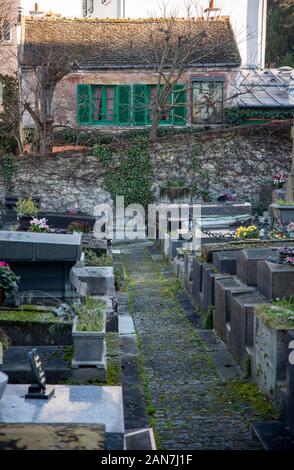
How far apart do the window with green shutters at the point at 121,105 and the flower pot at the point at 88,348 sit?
73.4 ft

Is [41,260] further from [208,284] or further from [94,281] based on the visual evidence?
[208,284]

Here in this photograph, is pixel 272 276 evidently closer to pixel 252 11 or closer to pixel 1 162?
pixel 1 162

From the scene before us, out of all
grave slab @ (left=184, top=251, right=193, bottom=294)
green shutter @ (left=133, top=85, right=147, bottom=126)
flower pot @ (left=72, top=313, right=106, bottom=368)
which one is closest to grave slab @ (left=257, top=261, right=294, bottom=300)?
A: flower pot @ (left=72, top=313, right=106, bottom=368)

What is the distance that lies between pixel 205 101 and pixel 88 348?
2262 cm

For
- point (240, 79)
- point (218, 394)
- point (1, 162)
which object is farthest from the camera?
point (240, 79)

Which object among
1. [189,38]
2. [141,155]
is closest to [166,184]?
[141,155]

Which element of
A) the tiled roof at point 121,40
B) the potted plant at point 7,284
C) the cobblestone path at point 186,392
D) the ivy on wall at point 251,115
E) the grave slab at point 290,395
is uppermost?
the tiled roof at point 121,40

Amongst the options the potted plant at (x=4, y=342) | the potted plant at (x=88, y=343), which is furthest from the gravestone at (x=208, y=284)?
the potted plant at (x=4, y=342)

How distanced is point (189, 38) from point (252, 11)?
8.41 meters

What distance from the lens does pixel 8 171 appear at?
27172mm

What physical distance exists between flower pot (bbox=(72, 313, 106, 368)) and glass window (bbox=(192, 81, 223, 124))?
22.5 m

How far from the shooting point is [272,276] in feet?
34.0

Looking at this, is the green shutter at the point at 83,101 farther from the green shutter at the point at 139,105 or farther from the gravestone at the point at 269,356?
the gravestone at the point at 269,356

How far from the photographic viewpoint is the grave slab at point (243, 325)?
10148 mm
